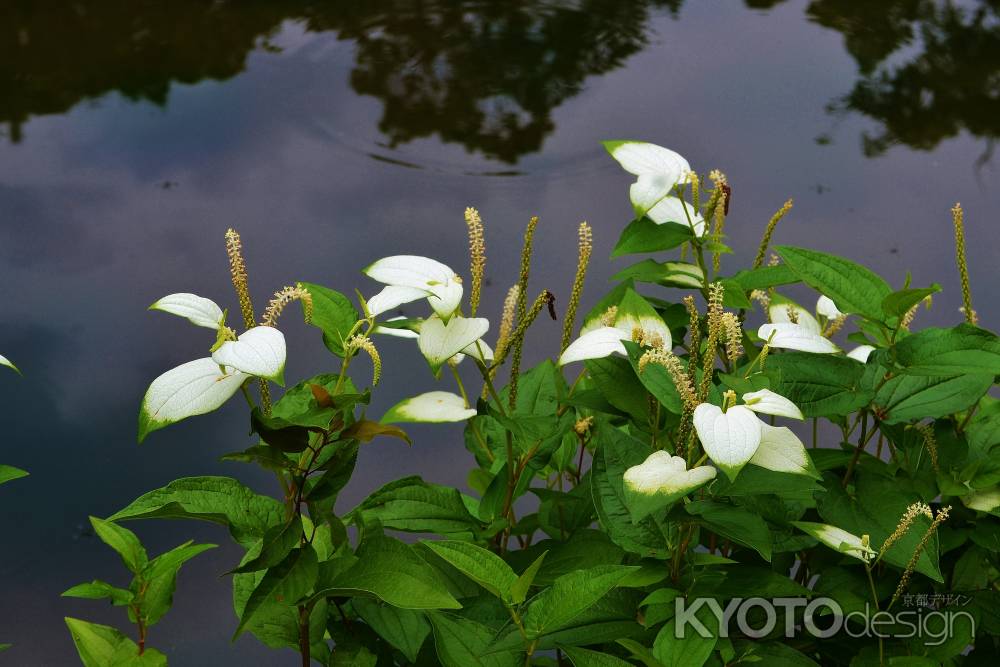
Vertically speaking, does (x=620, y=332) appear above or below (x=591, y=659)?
above

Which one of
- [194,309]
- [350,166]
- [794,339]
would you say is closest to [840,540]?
[794,339]

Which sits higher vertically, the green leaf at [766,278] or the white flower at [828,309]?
the green leaf at [766,278]

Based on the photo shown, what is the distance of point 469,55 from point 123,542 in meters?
1.48

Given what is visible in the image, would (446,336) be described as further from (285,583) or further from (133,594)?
(133,594)

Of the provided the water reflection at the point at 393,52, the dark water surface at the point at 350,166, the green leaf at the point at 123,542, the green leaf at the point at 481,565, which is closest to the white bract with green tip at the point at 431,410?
the green leaf at the point at 481,565

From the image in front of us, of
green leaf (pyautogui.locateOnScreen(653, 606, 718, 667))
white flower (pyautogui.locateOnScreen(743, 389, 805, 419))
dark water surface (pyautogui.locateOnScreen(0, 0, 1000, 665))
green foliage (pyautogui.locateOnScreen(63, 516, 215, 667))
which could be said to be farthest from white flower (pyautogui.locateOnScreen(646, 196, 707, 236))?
dark water surface (pyautogui.locateOnScreen(0, 0, 1000, 665))

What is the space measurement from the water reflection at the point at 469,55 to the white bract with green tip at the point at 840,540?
1134 mm

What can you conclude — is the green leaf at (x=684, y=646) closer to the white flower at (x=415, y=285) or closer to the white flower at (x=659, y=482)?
the white flower at (x=659, y=482)

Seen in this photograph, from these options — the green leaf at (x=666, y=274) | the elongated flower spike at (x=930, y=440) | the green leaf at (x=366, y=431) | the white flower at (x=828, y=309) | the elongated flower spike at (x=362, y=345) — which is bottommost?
the elongated flower spike at (x=930, y=440)

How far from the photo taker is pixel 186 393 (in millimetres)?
670

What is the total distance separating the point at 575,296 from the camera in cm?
85

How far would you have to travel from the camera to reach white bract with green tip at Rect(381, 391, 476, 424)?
82 cm

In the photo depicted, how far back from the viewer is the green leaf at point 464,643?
2.46 ft

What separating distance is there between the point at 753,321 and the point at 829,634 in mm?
655
